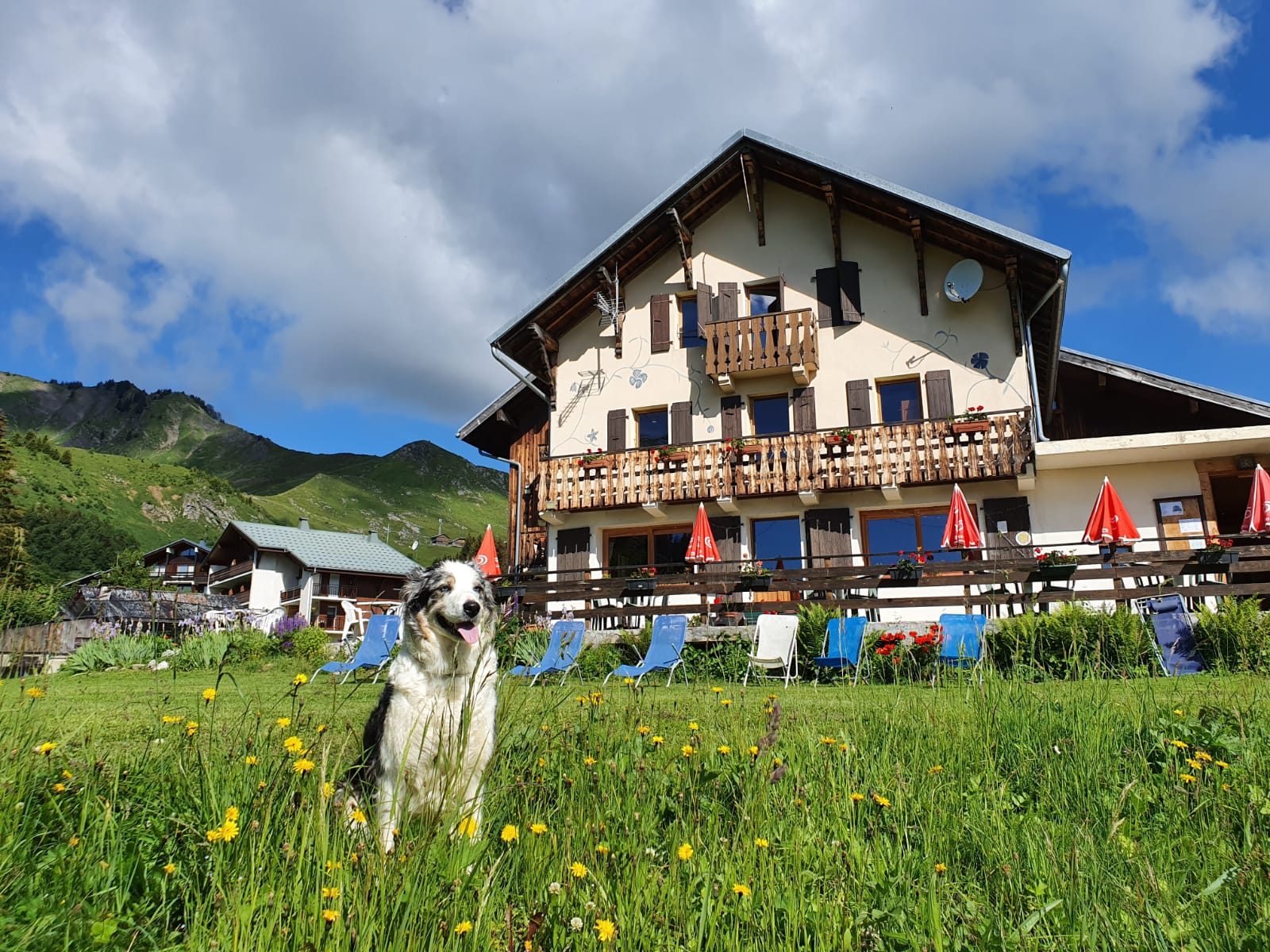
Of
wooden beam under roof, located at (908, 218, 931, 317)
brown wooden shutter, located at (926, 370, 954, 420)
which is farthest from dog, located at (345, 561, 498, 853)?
wooden beam under roof, located at (908, 218, 931, 317)

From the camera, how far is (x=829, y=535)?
1772 centimetres

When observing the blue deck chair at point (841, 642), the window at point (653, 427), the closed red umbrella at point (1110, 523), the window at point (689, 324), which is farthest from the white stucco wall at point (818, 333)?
the blue deck chair at point (841, 642)

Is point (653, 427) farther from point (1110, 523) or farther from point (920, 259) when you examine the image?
point (1110, 523)

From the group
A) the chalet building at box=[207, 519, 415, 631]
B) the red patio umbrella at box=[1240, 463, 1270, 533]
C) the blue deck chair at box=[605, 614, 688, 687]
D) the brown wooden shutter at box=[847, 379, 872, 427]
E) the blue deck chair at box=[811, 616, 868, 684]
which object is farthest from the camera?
the chalet building at box=[207, 519, 415, 631]

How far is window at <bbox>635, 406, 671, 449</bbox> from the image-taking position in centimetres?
2003

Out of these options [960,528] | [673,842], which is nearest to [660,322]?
[960,528]

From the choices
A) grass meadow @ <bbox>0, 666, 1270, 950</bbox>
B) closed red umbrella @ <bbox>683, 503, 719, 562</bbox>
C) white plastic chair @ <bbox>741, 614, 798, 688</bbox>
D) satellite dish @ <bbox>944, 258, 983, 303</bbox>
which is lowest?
grass meadow @ <bbox>0, 666, 1270, 950</bbox>

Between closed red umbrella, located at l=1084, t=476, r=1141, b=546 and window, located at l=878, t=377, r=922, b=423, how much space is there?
4897 mm

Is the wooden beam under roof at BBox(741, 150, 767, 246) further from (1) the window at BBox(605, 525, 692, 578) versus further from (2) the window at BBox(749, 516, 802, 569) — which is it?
(1) the window at BBox(605, 525, 692, 578)

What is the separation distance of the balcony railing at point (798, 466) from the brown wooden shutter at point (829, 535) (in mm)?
628

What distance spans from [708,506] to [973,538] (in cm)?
614

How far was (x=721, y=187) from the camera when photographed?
19812 mm

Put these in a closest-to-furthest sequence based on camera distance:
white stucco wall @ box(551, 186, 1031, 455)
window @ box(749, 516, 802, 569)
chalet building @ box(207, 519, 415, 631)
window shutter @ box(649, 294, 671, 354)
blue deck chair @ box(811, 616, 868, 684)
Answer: blue deck chair @ box(811, 616, 868, 684) < white stucco wall @ box(551, 186, 1031, 455) < window @ box(749, 516, 802, 569) < window shutter @ box(649, 294, 671, 354) < chalet building @ box(207, 519, 415, 631)

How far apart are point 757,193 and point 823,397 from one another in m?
5.35
